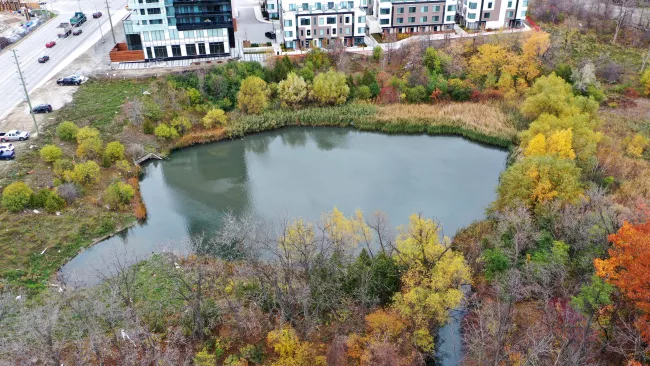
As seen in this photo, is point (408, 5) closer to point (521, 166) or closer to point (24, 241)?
point (521, 166)

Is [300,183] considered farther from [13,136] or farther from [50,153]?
[13,136]

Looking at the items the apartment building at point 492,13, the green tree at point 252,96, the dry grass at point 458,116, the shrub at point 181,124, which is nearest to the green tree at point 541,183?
the dry grass at point 458,116

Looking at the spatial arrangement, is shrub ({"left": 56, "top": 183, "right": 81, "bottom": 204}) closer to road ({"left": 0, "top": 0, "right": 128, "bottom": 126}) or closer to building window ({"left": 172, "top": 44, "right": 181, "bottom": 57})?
road ({"left": 0, "top": 0, "right": 128, "bottom": 126})

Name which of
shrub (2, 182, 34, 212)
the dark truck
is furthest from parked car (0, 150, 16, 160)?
the dark truck

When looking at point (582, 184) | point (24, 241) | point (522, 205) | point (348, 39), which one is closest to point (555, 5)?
point (348, 39)

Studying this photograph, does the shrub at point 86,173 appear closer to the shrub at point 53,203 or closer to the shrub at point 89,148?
the shrub at point 89,148

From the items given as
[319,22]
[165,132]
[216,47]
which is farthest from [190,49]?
[165,132]
